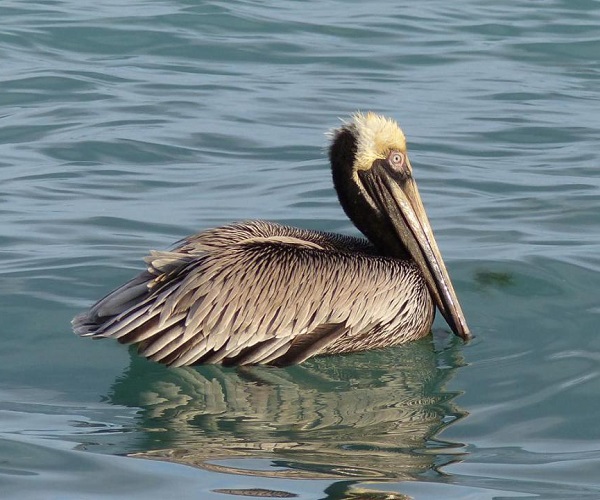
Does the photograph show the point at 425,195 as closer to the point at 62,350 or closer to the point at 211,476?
the point at 62,350

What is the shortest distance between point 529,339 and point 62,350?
2.22m

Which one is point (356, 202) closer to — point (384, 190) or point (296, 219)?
point (384, 190)

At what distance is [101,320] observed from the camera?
260 inches

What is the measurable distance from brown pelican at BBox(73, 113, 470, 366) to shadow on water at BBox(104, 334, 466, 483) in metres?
0.13

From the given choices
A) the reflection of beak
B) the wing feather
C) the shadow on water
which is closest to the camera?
the shadow on water

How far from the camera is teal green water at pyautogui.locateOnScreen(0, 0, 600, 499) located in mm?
5414

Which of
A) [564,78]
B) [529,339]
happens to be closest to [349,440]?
[529,339]

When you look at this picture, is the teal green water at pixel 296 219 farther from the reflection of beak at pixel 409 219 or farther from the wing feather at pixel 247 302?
the reflection of beak at pixel 409 219

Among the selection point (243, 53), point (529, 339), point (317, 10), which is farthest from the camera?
point (317, 10)

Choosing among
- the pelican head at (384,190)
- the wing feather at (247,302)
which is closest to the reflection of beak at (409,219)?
the pelican head at (384,190)

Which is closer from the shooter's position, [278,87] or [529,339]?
[529,339]

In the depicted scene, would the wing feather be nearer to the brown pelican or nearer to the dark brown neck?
the brown pelican

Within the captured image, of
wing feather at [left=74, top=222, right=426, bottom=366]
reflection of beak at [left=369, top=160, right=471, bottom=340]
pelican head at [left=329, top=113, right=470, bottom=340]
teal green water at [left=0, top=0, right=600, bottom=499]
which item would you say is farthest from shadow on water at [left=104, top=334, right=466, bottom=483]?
pelican head at [left=329, top=113, right=470, bottom=340]

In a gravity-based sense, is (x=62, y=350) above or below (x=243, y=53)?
below
